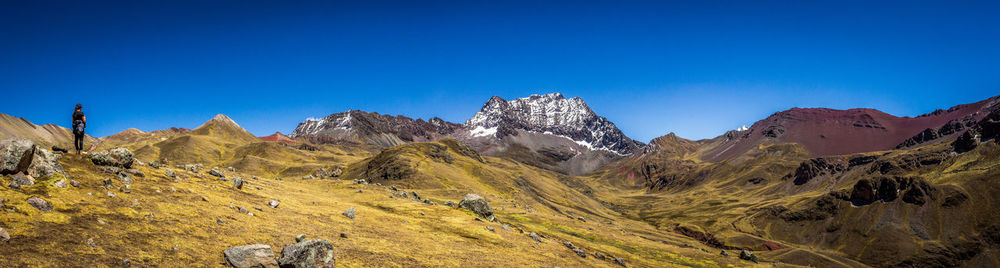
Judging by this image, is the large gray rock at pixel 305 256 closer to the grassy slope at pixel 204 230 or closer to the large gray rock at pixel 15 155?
the grassy slope at pixel 204 230

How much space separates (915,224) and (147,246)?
275 metres

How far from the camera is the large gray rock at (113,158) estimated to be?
106 feet

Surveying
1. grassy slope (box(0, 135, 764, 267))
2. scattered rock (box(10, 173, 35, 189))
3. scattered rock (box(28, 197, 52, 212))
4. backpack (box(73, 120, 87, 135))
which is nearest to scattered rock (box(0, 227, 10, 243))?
grassy slope (box(0, 135, 764, 267))

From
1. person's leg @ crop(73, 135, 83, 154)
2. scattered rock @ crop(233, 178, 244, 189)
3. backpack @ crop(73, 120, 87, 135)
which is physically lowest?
scattered rock @ crop(233, 178, 244, 189)

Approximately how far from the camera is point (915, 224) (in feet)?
654

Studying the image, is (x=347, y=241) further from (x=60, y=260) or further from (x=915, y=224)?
(x=915, y=224)

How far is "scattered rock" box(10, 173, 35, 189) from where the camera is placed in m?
23.1

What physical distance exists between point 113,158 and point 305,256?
2185 centimetres

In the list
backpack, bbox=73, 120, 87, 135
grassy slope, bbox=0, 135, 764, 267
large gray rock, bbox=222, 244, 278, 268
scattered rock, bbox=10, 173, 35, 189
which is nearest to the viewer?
grassy slope, bbox=0, 135, 764, 267

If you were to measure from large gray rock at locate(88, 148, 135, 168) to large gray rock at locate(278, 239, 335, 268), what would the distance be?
19.9 meters

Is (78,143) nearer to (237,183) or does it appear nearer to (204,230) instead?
(237,183)

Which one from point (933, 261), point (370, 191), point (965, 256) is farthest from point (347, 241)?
point (965, 256)

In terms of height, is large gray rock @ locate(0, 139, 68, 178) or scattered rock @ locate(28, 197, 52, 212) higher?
large gray rock @ locate(0, 139, 68, 178)

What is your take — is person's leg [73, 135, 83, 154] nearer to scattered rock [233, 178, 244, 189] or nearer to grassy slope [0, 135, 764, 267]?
grassy slope [0, 135, 764, 267]
